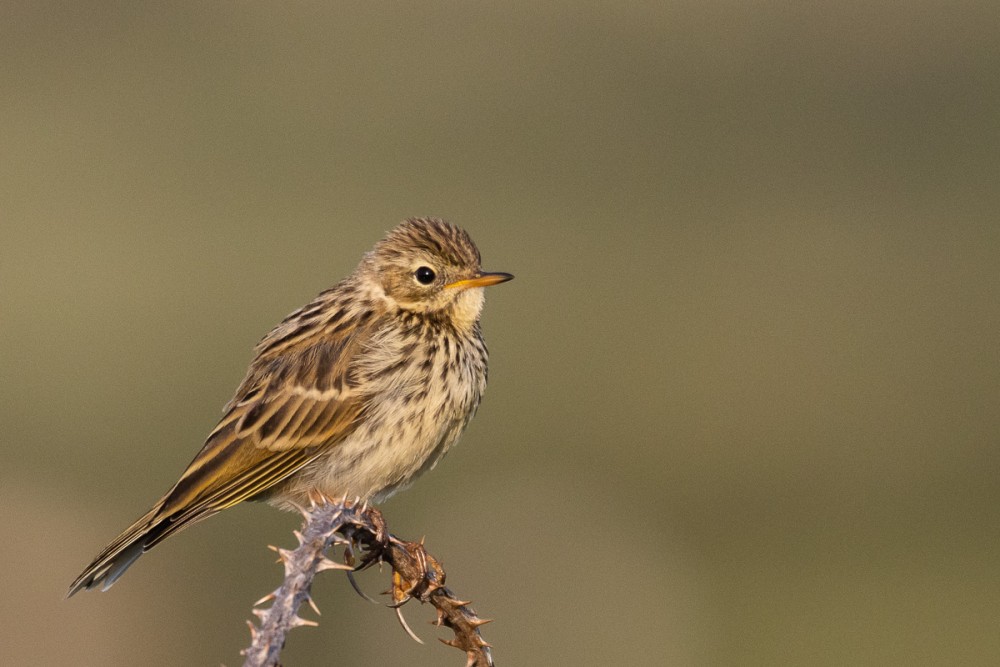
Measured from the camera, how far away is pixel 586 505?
46.1 feet

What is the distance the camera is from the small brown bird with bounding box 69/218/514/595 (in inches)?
254

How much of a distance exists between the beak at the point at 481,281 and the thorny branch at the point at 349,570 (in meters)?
1.76

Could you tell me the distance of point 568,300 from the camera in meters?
21.8

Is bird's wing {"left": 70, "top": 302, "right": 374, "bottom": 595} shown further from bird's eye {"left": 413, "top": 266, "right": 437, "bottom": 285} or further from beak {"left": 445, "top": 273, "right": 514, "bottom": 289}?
beak {"left": 445, "top": 273, "right": 514, "bottom": 289}

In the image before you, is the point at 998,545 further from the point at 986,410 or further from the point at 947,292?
the point at 947,292

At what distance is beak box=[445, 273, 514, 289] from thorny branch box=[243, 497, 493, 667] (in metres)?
1.76

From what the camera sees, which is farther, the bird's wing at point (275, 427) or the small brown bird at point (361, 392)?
the small brown bird at point (361, 392)

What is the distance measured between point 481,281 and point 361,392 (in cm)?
80

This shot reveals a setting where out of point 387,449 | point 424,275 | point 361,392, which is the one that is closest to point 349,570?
point 387,449

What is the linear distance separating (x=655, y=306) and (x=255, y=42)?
18.9 meters

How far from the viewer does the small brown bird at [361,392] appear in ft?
21.2

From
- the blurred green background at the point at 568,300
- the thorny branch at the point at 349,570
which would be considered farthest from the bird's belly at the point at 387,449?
the blurred green background at the point at 568,300

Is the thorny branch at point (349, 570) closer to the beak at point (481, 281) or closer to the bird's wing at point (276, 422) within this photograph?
the bird's wing at point (276, 422)

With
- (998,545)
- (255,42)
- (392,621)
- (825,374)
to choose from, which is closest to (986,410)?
(825,374)
